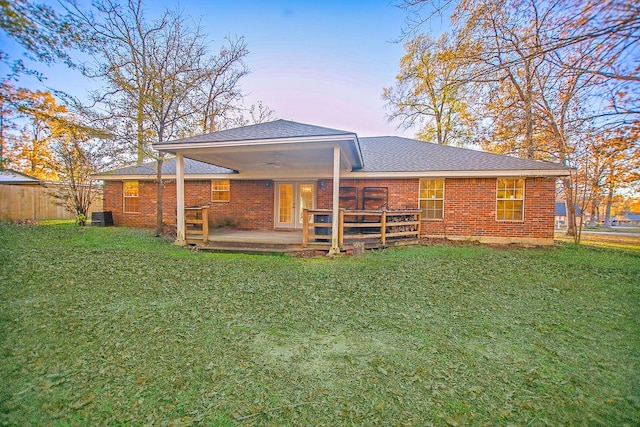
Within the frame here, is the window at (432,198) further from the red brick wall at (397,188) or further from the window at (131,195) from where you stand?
the window at (131,195)

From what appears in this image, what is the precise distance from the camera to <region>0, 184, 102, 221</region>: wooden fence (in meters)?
13.2

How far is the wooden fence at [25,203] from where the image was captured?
13209 mm

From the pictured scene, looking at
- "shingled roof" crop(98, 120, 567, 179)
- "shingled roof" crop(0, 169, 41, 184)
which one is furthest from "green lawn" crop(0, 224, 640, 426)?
"shingled roof" crop(0, 169, 41, 184)

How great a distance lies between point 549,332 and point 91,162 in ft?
53.8

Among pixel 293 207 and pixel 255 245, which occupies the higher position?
pixel 293 207

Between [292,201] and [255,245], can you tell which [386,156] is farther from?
[255,245]

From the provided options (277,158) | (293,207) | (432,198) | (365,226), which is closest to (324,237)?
(365,226)

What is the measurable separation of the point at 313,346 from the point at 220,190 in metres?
10.7

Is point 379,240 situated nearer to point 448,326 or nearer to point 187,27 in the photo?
point 448,326

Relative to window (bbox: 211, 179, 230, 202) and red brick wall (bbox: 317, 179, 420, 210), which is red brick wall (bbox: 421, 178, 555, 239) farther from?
window (bbox: 211, 179, 230, 202)

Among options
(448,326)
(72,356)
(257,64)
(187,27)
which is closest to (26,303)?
(72,356)

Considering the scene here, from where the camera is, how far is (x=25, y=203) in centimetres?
1441

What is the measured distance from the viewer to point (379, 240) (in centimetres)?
881

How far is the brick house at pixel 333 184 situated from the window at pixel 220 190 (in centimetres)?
4
